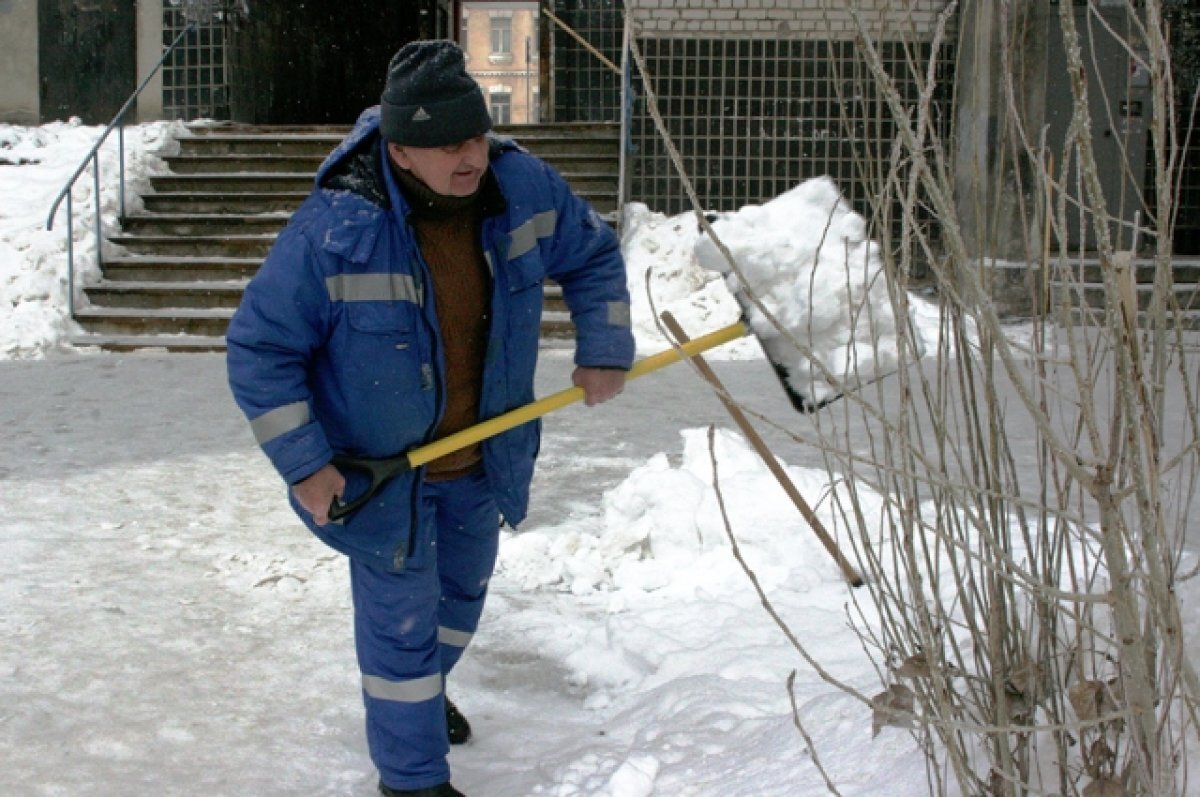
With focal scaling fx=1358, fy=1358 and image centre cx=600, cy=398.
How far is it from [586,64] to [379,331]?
36.9ft

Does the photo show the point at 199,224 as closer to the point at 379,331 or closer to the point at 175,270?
the point at 175,270

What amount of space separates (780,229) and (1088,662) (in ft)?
3.98

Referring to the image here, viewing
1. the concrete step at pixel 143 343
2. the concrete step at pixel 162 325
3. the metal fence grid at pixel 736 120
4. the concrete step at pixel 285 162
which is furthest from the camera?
the concrete step at pixel 285 162

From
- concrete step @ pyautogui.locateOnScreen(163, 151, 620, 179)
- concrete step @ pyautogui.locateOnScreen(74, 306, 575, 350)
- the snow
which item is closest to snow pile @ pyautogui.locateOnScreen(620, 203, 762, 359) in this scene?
concrete step @ pyautogui.locateOnScreen(74, 306, 575, 350)

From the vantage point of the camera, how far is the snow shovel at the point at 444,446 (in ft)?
9.34

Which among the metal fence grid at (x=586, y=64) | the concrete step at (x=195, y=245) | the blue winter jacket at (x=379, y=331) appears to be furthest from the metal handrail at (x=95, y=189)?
the blue winter jacket at (x=379, y=331)

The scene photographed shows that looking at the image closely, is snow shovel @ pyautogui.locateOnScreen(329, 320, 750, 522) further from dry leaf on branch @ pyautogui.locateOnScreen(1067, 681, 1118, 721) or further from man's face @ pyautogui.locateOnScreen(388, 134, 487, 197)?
dry leaf on branch @ pyautogui.locateOnScreen(1067, 681, 1118, 721)

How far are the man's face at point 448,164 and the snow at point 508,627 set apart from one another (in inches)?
20.0

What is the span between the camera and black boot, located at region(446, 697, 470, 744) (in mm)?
3363

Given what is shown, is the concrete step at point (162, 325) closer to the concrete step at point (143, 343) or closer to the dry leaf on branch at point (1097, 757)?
the concrete step at point (143, 343)

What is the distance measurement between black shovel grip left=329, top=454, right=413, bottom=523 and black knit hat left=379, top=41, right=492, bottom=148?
26.3 inches

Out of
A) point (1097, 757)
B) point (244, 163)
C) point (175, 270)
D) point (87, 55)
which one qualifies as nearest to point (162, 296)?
point (175, 270)

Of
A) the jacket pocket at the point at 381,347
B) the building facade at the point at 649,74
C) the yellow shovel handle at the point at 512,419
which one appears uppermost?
the building facade at the point at 649,74

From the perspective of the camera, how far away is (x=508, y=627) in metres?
4.15
